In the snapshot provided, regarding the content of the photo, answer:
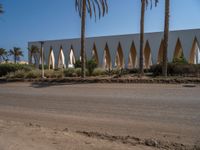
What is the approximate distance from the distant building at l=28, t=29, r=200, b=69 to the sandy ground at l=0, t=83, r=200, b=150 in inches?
1789

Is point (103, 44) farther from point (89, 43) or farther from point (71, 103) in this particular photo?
point (71, 103)

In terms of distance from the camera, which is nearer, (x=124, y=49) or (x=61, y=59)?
(x=124, y=49)

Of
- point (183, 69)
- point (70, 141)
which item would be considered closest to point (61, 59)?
point (183, 69)

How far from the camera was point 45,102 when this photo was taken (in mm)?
14289

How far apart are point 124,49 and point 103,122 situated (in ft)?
182

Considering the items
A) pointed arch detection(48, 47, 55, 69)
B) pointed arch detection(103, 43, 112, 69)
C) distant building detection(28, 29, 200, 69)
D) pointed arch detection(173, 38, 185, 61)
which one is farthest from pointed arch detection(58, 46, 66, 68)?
pointed arch detection(173, 38, 185, 61)

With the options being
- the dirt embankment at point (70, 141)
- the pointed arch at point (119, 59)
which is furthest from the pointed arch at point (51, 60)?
the dirt embankment at point (70, 141)

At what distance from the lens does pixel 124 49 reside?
6450 centimetres

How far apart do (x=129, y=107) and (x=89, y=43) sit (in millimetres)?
56370

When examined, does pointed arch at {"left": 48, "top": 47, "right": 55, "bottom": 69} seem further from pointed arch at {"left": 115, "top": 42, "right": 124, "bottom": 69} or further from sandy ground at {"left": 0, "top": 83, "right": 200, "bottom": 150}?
sandy ground at {"left": 0, "top": 83, "right": 200, "bottom": 150}

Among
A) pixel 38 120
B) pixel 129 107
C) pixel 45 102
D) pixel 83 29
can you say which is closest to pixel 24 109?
pixel 45 102

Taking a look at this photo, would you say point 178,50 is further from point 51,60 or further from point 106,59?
point 51,60

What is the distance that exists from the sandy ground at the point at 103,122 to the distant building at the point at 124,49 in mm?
45450

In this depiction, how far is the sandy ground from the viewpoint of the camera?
6.95 metres
